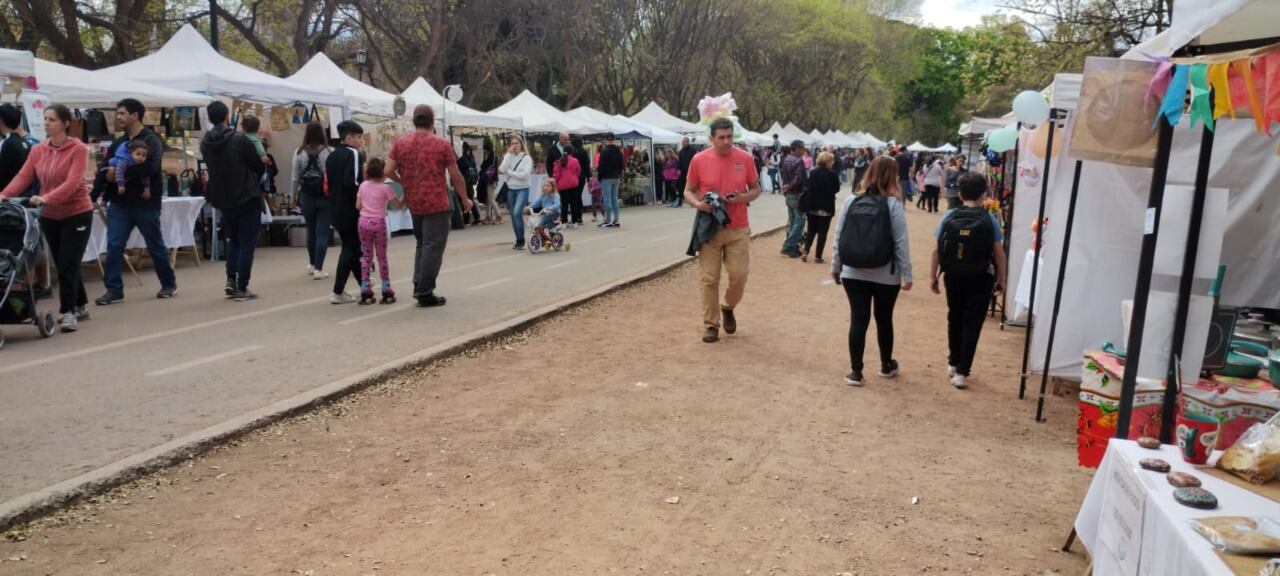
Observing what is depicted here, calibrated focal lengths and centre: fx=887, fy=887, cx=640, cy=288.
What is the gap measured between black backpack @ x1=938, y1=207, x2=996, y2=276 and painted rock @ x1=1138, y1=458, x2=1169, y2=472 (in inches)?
133

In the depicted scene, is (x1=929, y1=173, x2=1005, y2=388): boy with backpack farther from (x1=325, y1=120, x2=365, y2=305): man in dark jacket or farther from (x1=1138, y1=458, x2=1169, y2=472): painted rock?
(x1=325, y1=120, x2=365, y2=305): man in dark jacket

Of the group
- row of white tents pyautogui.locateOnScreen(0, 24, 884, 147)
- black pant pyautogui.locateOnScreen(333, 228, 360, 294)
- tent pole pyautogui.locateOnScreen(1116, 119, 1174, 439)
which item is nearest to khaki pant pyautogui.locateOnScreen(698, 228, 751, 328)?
black pant pyautogui.locateOnScreen(333, 228, 360, 294)

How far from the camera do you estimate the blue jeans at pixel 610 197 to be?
61.7 ft

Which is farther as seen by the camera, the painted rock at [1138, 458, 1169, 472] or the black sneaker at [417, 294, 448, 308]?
the black sneaker at [417, 294, 448, 308]

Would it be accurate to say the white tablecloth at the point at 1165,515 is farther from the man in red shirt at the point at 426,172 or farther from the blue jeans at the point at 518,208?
the blue jeans at the point at 518,208

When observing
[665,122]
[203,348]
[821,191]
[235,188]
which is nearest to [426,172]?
[235,188]

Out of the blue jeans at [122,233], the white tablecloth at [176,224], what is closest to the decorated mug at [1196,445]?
the blue jeans at [122,233]

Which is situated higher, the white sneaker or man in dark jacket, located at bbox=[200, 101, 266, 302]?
man in dark jacket, located at bbox=[200, 101, 266, 302]

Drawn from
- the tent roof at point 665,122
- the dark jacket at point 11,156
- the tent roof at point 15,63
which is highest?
the tent roof at point 665,122

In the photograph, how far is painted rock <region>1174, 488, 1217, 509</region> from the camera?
254cm

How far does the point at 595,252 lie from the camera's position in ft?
45.8

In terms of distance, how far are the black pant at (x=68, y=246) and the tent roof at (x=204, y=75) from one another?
5905 millimetres

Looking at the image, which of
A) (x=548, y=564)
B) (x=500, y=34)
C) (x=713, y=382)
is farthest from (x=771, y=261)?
(x=500, y=34)

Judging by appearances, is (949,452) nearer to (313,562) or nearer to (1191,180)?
(1191,180)
